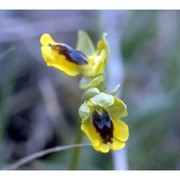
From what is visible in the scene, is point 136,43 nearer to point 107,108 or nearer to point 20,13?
point 20,13

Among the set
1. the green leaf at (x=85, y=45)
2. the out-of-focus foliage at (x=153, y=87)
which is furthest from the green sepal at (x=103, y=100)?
the out-of-focus foliage at (x=153, y=87)

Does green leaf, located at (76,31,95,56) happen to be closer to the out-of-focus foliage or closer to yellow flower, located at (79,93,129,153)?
yellow flower, located at (79,93,129,153)

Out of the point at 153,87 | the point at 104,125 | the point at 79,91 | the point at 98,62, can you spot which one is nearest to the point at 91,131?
the point at 104,125

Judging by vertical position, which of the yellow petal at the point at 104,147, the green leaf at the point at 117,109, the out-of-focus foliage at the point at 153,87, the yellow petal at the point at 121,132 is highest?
the green leaf at the point at 117,109

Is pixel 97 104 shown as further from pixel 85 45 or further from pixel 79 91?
pixel 79 91

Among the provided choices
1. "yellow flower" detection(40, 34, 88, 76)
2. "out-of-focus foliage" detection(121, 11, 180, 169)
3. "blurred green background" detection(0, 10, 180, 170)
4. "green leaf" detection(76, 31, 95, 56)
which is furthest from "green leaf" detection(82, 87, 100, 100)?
"out-of-focus foliage" detection(121, 11, 180, 169)

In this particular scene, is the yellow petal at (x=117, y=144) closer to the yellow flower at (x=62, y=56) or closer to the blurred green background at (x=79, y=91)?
the yellow flower at (x=62, y=56)
